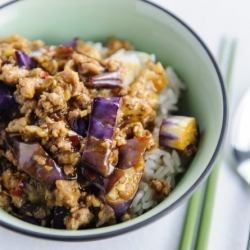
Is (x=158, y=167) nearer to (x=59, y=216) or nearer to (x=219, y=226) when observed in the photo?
(x=219, y=226)

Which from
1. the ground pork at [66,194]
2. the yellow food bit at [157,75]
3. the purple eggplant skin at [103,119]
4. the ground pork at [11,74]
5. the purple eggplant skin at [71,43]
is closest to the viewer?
the ground pork at [66,194]

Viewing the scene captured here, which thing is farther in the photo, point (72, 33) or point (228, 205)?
point (72, 33)

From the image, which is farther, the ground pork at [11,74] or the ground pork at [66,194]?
the ground pork at [11,74]

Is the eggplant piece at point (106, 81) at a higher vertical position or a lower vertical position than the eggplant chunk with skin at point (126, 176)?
higher

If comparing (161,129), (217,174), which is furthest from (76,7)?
(217,174)

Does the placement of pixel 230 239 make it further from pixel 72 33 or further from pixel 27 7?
pixel 27 7

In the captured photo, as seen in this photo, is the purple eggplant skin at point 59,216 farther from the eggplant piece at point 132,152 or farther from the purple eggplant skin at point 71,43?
the purple eggplant skin at point 71,43

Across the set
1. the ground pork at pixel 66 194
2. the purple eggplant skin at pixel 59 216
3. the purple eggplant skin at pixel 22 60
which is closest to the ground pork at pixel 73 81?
the purple eggplant skin at pixel 22 60

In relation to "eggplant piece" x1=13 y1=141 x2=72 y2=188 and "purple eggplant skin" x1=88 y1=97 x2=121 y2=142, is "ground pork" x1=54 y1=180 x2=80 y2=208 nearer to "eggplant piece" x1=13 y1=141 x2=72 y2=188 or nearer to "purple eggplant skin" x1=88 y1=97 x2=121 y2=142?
"eggplant piece" x1=13 y1=141 x2=72 y2=188
